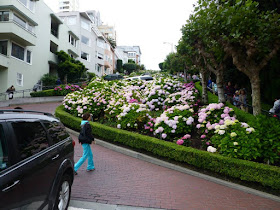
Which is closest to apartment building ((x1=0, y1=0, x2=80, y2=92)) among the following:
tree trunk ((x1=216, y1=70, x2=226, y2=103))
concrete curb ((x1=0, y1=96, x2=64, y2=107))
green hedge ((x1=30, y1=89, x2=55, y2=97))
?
green hedge ((x1=30, y1=89, x2=55, y2=97))

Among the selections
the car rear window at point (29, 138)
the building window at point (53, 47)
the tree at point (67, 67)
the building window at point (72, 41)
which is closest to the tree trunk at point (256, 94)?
the car rear window at point (29, 138)

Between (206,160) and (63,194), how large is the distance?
4197 mm

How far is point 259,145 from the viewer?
18.8 feet

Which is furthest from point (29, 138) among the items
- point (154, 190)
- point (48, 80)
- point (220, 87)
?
point (48, 80)

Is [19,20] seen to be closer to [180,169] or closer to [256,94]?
[180,169]

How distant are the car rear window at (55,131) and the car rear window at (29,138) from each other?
211 millimetres

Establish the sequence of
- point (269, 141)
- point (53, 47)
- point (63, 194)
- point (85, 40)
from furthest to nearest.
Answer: point (85, 40)
point (53, 47)
point (269, 141)
point (63, 194)

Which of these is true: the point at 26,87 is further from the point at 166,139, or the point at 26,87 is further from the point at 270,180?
the point at 270,180

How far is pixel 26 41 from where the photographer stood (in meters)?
20.2

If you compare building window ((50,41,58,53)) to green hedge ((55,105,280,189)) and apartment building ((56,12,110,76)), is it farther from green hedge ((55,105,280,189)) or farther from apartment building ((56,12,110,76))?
green hedge ((55,105,280,189))

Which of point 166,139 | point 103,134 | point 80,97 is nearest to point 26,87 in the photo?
point 80,97

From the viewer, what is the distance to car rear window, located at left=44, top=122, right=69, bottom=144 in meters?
3.33

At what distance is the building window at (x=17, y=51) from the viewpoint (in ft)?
65.1

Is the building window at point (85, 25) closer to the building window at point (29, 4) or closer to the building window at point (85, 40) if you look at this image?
the building window at point (85, 40)
